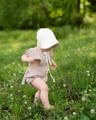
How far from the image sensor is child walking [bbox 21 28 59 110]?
578cm

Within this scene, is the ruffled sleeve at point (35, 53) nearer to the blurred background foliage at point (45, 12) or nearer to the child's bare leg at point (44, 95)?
the child's bare leg at point (44, 95)

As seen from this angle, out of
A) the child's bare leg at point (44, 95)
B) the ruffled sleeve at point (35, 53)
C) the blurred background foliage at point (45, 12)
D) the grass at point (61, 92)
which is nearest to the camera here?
the grass at point (61, 92)

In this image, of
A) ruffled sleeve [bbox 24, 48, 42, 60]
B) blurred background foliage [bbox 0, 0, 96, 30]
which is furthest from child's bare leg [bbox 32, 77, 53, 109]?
blurred background foliage [bbox 0, 0, 96, 30]

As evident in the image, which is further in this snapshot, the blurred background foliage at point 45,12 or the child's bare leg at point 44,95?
the blurred background foliage at point 45,12

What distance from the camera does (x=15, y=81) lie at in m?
7.59

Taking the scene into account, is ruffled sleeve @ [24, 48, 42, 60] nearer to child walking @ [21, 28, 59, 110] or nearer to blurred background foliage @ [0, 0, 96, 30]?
child walking @ [21, 28, 59, 110]

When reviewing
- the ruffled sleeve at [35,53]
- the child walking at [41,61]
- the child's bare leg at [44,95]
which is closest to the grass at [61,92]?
the child's bare leg at [44,95]

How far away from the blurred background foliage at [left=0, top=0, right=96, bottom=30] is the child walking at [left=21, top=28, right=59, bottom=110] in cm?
1483

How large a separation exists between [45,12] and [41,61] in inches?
643

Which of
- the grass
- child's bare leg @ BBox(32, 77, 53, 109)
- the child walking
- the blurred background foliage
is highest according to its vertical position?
the child walking

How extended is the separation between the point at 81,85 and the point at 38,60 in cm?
102

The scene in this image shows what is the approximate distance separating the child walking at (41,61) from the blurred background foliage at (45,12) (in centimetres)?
1483

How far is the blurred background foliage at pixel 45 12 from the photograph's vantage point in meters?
20.9

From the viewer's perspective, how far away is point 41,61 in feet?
19.9
